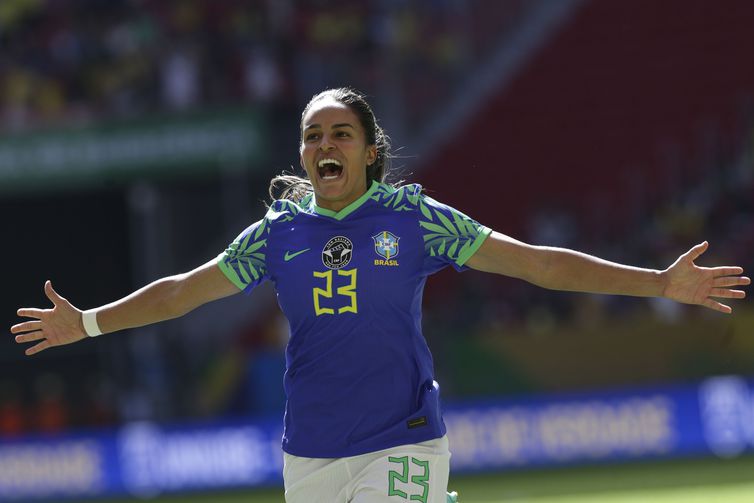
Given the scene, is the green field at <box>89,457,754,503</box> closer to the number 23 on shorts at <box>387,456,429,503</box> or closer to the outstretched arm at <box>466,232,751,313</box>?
the outstretched arm at <box>466,232,751,313</box>

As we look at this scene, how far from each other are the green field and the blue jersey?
6.96 meters

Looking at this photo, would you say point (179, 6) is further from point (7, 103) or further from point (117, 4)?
point (7, 103)

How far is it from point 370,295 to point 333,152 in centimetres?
58

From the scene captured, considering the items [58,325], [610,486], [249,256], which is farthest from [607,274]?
[610,486]

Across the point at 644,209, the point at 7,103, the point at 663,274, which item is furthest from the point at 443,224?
the point at 7,103

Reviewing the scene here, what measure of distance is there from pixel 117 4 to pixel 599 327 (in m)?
11.7

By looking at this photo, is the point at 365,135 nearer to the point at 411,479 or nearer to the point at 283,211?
the point at 283,211

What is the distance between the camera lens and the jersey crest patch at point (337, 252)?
528 cm

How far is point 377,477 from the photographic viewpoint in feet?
17.0

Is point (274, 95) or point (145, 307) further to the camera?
point (274, 95)

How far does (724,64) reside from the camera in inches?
850

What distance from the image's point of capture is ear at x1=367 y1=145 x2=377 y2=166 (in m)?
5.59

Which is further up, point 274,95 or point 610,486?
point 274,95

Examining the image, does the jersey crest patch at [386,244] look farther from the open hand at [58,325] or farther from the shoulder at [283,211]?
the open hand at [58,325]
